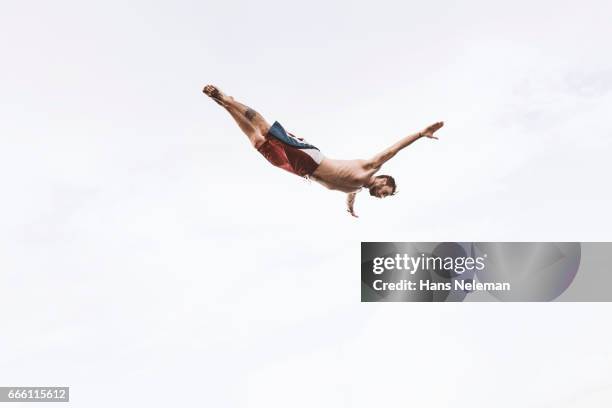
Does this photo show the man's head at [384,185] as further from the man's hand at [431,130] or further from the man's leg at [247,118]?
the man's leg at [247,118]

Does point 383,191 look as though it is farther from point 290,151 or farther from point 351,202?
point 290,151

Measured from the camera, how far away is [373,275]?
67.1ft

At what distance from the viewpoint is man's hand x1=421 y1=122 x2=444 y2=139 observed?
14805mm

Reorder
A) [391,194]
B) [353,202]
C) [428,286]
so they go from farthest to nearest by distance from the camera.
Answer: [428,286], [353,202], [391,194]

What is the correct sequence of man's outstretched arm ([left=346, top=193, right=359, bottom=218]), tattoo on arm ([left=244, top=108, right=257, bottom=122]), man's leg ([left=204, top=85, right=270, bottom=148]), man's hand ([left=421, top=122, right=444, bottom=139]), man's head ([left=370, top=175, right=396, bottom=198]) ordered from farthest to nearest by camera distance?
1. man's outstretched arm ([left=346, top=193, right=359, bottom=218])
2. man's head ([left=370, top=175, right=396, bottom=198])
3. tattoo on arm ([left=244, top=108, right=257, bottom=122])
4. man's leg ([left=204, top=85, right=270, bottom=148])
5. man's hand ([left=421, top=122, right=444, bottom=139])

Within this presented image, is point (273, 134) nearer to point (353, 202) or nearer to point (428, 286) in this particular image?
point (353, 202)

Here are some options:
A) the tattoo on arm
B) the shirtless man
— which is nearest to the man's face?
the shirtless man

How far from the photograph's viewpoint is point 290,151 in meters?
15.7

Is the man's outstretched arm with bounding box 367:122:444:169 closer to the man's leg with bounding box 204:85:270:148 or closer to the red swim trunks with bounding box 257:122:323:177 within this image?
the red swim trunks with bounding box 257:122:323:177

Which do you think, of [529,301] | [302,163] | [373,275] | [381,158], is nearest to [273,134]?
[302,163]

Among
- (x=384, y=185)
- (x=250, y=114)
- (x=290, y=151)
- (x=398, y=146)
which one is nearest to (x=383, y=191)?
(x=384, y=185)

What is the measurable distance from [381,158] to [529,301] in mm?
8471

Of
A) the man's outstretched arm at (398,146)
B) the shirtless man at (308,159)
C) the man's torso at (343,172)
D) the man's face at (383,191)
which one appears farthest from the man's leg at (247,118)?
the man's face at (383,191)

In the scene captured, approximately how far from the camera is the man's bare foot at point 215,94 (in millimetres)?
14898
